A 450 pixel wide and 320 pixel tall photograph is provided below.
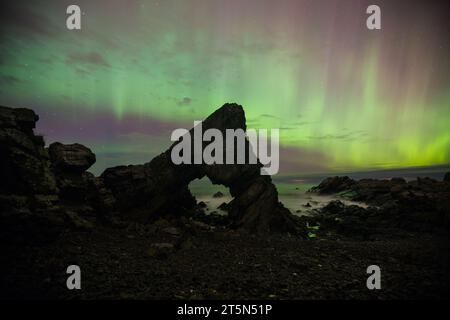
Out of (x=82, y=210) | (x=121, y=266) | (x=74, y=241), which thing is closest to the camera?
(x=121, y=266)

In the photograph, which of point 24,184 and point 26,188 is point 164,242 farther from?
point 24,184

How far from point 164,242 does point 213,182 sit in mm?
10707

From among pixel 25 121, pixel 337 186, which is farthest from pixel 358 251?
pixel 337 186


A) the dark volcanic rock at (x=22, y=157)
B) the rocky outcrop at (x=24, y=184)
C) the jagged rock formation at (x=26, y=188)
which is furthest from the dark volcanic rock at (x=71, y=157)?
the dark volcanic rock at (x=22, y=157)

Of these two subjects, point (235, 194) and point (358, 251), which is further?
point (235, 194)

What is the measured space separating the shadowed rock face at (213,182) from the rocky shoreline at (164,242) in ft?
0.34

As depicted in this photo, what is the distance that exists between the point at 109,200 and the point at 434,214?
3179cm

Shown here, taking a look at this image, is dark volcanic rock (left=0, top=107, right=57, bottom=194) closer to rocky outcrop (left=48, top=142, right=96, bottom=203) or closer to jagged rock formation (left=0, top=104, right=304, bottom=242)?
jagged rock formation (left=0, top=104, right=304, bottom=242)

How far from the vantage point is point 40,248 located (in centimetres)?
1149

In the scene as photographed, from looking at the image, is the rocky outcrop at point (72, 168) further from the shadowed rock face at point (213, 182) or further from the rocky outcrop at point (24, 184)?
the rocky outcrop at point (24, 184)

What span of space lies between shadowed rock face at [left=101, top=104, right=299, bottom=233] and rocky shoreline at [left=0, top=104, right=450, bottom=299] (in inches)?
4.1

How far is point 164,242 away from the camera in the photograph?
1484 cm

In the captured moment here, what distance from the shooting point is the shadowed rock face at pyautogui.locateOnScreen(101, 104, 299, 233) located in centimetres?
2211
